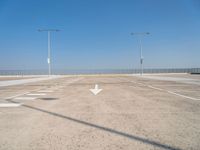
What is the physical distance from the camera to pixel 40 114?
608cm

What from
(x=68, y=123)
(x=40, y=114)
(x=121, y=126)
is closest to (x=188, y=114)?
(x=121, y=126)

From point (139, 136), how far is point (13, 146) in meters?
2.72

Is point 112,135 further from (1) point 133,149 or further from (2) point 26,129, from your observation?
(2) point 26,129

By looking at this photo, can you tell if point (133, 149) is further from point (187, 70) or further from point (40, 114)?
point (187, 70)

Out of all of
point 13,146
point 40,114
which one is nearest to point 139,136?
point 13,146

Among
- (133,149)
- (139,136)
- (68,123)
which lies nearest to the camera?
(133,149)

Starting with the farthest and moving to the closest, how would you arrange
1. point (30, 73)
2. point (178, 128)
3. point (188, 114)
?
1. point (30, 73)
2. point (188, 114)
3. point (178, 128)

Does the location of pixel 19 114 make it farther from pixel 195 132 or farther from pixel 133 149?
pixel 195 132

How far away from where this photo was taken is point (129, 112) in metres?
6.29

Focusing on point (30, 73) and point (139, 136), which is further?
point (30, 73)

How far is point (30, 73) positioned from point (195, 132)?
60020 millimetres

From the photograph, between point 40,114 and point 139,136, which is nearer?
point 139,136

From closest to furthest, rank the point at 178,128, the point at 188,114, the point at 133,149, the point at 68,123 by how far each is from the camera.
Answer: the point at 133,149 → the point at 178,128 → the point at 68,123 → the point at 188,114

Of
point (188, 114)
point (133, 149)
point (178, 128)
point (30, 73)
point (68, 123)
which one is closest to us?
point (133, 149)
